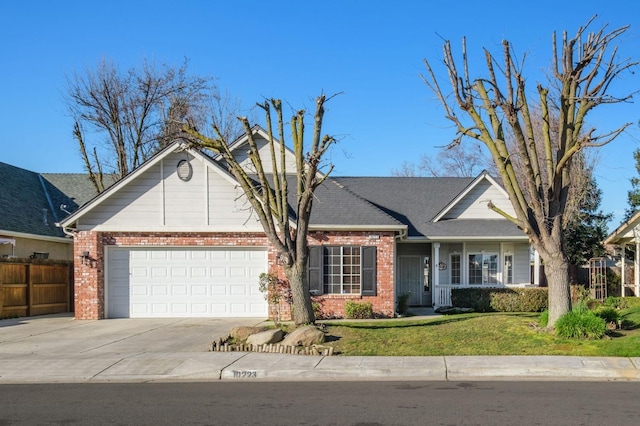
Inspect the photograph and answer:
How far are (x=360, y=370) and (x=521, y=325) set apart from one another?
568 cm

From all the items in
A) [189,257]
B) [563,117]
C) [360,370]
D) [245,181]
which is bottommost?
[360,370]

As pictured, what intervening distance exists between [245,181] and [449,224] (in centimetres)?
1031

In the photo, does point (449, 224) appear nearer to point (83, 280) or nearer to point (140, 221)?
point (140, 221)

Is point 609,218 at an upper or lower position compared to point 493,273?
upper

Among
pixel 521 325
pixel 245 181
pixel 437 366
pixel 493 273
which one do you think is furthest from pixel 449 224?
pixel 437 366

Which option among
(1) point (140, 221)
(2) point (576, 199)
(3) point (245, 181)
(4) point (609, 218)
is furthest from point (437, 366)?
(4) point (609, 218)

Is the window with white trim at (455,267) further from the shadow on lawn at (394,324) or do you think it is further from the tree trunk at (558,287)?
the tree trunk at (558,287)

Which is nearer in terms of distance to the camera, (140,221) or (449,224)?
(140,221)

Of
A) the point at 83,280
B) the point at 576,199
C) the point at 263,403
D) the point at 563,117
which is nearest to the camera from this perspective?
the point at 263,403

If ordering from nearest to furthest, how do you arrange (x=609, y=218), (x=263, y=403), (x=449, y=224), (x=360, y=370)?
(x=263, y=403), (x=360, y=370), (x=449, y=224), (x=609, y=218)

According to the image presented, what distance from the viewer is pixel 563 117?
1535cm

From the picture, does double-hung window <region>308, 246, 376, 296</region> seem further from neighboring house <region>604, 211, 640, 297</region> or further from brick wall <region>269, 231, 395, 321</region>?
neighboring house <region>604, 211, 640, 297</region>

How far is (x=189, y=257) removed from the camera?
21.1 metres

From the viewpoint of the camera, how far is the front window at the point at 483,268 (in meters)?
24.7
